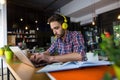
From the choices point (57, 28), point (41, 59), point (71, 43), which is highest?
point (57, 28)

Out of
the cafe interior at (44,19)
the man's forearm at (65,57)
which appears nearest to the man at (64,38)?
the man's forearm at (65,57)

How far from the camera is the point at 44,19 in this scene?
9914mm

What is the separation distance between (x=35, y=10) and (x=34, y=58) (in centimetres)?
839

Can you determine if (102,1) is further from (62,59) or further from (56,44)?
(62,59)

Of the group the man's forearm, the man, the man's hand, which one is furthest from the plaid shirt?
the man's hand

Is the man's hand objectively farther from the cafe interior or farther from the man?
the cafe interior

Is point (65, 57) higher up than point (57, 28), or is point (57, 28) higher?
point (57, 28)

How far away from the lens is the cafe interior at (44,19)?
24.4 feet

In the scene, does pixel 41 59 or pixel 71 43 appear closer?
pixel 41 59

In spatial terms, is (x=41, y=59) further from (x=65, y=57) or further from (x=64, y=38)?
(x=64, y=38)

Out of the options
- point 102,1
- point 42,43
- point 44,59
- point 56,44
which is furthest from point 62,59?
point 42,43

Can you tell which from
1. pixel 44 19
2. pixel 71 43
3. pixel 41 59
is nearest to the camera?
pixel 41 59

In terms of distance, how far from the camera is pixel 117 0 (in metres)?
7.07

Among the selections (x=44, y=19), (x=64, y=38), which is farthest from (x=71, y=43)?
(x=44, y=19)
